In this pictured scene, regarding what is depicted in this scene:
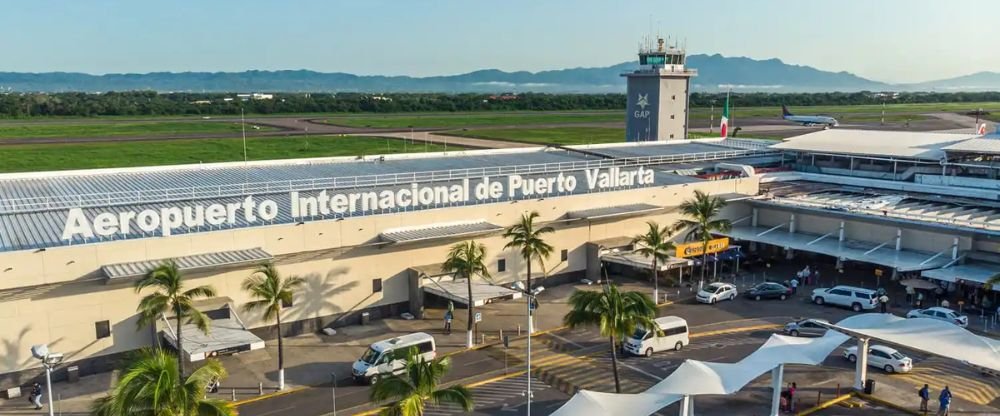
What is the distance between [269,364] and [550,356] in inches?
570

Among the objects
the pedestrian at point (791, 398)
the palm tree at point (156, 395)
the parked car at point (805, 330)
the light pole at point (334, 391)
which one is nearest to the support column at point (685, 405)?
the pedestrian at point (791, 398)

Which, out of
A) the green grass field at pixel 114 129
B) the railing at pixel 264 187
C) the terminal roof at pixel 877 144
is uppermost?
the terminal roof at pixel 877 144

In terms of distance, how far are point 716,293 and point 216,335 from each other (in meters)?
31.3

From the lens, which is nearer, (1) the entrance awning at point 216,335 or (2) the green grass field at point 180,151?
(1) the entrance awning at point 216,335

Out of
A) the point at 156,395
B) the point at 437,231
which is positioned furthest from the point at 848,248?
the point at 156,395

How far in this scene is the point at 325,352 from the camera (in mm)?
40875

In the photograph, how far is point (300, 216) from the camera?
144 feet

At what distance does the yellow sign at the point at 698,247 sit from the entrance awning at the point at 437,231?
14063 millimetres

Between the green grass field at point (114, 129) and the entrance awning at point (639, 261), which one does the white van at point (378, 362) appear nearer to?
the entrance awning at point (639, 261)

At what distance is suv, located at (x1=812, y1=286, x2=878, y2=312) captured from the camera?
1919 inches

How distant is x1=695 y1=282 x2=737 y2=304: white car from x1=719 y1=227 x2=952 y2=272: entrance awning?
813 centimetres

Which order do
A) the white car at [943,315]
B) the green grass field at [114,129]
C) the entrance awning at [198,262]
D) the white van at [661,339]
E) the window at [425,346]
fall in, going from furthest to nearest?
1. the green grass field at [114,129]
2. the white car at [943,315]
3. the white van at [661,339]
4. the window at [425,346]
5. the entrance awning at [198,262]

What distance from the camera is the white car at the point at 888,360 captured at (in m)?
37.7

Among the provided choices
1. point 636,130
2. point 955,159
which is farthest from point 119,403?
point 636,130
